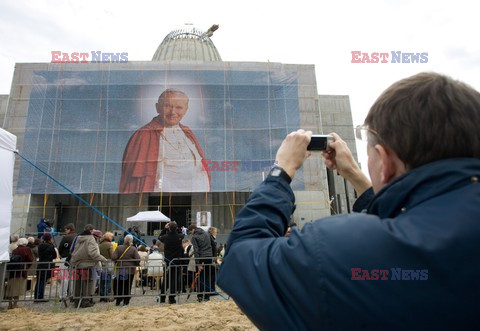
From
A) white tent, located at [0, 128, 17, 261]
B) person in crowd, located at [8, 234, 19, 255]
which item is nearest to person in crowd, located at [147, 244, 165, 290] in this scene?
white tent, located at [0, 128, 17, 261]

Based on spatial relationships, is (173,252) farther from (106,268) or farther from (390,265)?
(390,265)

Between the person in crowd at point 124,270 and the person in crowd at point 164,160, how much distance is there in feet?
44.5

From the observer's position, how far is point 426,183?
2.85ft

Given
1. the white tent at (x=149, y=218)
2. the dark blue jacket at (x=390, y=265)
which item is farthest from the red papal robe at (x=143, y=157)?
the dark blue jacket at (x=390, y=265)

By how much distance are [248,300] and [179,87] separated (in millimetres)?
24253

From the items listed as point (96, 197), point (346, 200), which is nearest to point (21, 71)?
point (96, 197)

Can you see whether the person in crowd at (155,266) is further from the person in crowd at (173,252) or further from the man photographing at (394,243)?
the man photographing at (394,243)

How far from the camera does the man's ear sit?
1.01 m

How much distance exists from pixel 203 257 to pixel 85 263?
110 inches

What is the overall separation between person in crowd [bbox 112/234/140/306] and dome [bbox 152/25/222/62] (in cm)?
2671

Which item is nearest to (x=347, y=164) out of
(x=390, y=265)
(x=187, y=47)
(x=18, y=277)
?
(x=390, y=265)

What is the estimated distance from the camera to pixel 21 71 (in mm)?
23703

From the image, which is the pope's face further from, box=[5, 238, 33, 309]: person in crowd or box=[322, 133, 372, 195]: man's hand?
box=[322, 133, 372, 195]: man's hand

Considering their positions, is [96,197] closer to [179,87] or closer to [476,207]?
[179,87]
